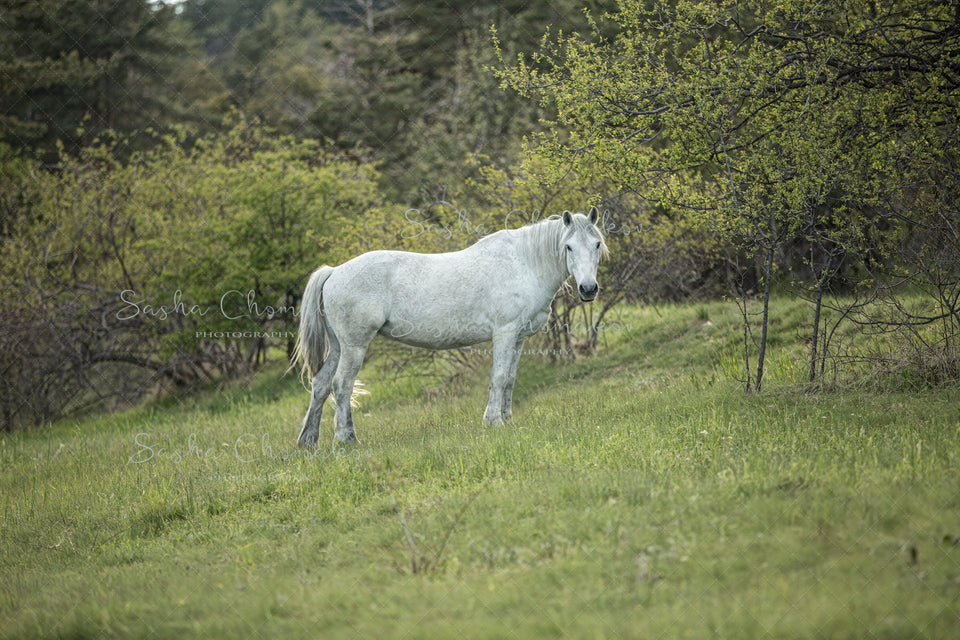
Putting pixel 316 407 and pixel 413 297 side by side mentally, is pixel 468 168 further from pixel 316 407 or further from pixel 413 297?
pixel 316 407

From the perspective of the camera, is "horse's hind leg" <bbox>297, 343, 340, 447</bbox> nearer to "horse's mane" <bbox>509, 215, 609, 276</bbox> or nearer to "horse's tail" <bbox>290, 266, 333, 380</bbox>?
"horse's tail" <bbox>290, 266, 333, 380</bbox>

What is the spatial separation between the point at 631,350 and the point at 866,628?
27.0 feet

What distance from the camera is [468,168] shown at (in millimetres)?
19469

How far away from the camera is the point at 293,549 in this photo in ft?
16.9

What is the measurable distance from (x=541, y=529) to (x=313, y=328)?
4.18 metres

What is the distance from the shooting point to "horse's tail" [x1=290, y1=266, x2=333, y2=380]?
26.2 ft

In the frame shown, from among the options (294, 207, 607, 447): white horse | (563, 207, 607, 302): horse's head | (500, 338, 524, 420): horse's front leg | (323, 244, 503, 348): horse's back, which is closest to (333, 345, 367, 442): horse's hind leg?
(294, 207, 607, 447): white horse

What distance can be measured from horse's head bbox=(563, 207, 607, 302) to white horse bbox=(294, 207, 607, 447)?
0.02 meters

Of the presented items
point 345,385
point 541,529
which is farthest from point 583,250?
point 541,529

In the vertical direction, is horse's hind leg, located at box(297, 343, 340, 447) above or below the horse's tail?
below

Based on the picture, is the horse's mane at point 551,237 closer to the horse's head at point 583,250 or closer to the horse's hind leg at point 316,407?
the horse's head at point 583,250

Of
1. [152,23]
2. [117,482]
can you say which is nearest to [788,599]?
[117,482]

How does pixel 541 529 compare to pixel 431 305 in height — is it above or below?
below

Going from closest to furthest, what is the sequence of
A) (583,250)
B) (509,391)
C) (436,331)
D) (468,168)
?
(583,250)
(436,331)
(509,391)
(468,168)
